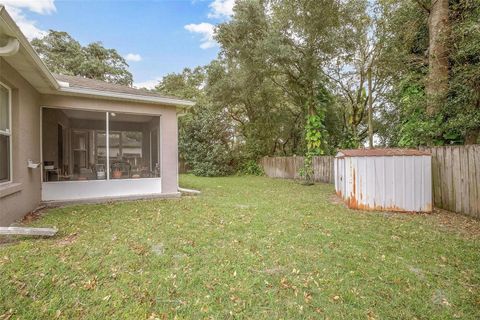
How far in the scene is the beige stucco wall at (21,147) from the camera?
4.06 meters

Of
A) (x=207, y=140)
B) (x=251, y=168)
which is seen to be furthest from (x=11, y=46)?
(x=251, y=168)

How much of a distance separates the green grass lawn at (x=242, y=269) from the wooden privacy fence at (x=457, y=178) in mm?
595

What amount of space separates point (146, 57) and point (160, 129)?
1183 cm

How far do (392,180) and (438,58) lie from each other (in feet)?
10.9

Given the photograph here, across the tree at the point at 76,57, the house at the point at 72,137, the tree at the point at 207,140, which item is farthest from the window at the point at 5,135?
the tree at the point at 76,57

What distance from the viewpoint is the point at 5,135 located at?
13.9 feet

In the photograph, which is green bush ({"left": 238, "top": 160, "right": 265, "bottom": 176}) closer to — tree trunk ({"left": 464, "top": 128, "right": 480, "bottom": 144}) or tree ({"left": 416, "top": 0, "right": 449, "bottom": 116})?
tree ({"left": 416, "top": 0, "right": 449, "bottom": 116})

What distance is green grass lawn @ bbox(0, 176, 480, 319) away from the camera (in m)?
2.29

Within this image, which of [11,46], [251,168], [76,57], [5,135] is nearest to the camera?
[11,46]

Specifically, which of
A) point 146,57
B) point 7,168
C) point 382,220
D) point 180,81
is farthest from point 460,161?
point 180,81

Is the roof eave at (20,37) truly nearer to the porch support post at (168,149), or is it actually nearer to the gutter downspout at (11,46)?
the gutter downspout at (11,46)

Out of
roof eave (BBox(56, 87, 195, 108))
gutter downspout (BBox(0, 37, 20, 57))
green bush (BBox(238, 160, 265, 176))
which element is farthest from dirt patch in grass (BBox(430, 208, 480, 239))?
green bush (BBox(238, 160, 265, 176))

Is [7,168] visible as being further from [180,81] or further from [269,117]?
[180,81]

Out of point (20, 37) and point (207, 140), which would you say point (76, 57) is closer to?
point (207, 140)
